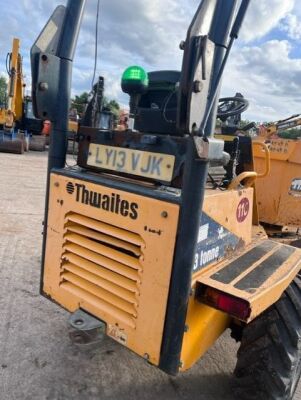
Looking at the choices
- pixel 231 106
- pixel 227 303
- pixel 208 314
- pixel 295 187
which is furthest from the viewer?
pixel 295 187

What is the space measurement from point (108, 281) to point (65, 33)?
1.49 m

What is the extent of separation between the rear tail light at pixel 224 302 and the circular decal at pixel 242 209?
614 mm

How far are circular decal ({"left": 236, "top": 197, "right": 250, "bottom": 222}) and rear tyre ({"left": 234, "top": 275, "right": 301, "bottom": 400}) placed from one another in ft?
1.70

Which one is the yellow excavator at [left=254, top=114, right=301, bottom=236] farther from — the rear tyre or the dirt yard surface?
the rear tyre

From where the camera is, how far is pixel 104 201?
2143mm

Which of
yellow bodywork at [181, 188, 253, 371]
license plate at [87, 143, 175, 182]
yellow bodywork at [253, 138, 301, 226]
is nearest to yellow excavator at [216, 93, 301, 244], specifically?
yellow bodywork at [253, 138, 301, 226]

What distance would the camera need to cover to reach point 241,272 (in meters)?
2.17

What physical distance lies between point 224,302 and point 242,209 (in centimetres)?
74

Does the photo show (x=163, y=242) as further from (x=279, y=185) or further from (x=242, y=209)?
(x=279, y=185)

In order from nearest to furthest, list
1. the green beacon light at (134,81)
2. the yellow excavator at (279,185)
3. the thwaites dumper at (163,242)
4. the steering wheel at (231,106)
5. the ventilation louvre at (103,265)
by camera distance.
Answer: the thwaites dumper at (163,242) < the ventilation louvre at (103,265) < the green beacon light at (134,81) < the steering wheel at (231,106) < the yellow excavator at (279,185)

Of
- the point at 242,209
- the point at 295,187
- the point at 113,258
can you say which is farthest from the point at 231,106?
the point at 113,258

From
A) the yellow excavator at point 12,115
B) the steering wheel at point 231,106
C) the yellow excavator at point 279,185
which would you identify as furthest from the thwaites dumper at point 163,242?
the yellow excavator at point 12,115

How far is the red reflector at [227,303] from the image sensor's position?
181 cm

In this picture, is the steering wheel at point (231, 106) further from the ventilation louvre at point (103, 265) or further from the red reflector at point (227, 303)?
the red reflector at point (227, 303)
